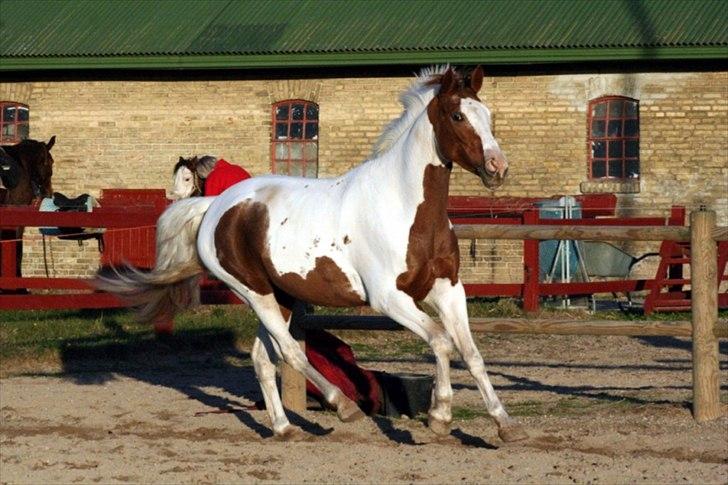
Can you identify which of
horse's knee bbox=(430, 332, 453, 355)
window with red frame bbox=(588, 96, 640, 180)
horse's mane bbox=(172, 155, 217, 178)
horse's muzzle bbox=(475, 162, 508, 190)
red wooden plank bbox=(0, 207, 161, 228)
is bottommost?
horse's knee bbox=(430, 332, 453, 355)

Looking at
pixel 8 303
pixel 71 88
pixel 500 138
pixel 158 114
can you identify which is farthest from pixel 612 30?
pixel 8 303

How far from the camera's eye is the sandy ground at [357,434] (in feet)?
25.7

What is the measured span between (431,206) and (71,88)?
19485mm

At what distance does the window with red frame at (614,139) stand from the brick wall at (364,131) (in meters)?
0.26

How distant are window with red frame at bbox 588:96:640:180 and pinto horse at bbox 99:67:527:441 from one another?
15631 millimetres

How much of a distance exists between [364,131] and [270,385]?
16060mm

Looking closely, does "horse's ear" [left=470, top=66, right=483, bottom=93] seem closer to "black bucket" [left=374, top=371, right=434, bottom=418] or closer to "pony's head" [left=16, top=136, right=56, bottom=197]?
"black bucket" [left=374, top=371, right=434, bottom=418]

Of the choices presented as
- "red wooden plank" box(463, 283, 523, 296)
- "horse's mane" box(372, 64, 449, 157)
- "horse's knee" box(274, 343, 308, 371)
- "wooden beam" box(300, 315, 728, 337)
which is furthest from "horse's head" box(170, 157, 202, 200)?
"red wooden plank" box(463, 283, 523, 296)

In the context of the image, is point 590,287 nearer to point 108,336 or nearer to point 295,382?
point 108,336

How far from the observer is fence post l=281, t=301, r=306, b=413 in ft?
33.9

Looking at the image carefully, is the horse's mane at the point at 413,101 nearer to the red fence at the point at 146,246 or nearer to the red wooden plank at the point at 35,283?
the red fence at the point at 146,246

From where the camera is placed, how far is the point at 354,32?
25328 mm

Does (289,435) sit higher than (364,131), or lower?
lower

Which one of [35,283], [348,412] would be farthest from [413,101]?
[35,283]
